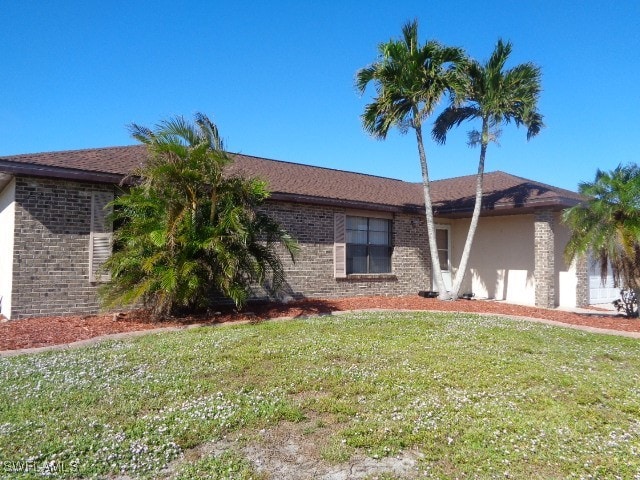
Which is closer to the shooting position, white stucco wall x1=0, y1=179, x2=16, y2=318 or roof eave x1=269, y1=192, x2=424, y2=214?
white stucco wall x1=0, y1=179, x2=16, y2=318

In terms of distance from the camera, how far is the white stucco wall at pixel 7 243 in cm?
941

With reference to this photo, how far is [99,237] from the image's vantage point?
10023 millimetres

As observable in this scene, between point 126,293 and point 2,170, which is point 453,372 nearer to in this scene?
point 126,293

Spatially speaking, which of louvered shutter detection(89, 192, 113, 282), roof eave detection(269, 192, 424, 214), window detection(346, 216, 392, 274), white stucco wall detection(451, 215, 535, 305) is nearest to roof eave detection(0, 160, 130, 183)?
louvered shutter detection(89, 192, 113, 282)

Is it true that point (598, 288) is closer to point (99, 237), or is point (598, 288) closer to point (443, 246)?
point (443, 246)

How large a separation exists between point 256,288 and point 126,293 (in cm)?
378

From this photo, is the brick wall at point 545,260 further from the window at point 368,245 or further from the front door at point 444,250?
the window at point 368,245

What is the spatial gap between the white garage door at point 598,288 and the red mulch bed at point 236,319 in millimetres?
2081

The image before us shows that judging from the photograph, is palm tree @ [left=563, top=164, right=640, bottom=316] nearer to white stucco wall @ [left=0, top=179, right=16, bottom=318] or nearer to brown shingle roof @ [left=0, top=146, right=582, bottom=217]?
brown shingle roof @ [left=0, top=146, right=582, bottom=217]

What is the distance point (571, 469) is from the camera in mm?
3693

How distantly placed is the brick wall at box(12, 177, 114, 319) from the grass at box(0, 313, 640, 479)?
2.78 metres

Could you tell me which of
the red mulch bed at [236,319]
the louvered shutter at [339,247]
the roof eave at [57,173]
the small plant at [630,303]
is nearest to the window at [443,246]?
the red mulch bed at [236,319]

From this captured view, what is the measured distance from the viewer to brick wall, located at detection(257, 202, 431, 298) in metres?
12.8

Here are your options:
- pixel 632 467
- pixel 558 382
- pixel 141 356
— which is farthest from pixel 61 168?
pixel 632 467
